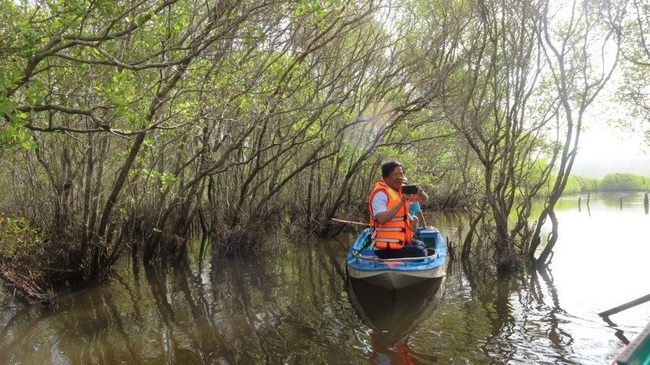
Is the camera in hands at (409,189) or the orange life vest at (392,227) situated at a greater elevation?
the camera in hands at (409,189)

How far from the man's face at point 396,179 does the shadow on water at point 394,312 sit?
1.60 meters

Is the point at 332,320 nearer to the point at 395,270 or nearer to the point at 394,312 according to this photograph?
the point at 394,312

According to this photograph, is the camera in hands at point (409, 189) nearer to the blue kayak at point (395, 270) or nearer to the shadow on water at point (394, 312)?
the blue kayak at point (395, 270)

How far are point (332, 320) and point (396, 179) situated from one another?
7.47ft

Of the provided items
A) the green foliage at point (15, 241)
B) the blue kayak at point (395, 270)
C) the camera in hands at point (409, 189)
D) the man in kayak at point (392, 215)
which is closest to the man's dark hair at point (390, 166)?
the man in kayak at point (392, 215)

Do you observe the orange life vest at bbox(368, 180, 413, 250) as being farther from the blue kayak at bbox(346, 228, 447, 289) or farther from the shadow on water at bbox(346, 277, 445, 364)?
the shadow on water at bbox(346, 277, 445, 364)

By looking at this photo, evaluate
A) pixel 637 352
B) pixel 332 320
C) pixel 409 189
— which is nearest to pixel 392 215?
pixel 409 189

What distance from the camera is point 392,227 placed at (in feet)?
23.4

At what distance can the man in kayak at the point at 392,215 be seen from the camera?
6.84 meters

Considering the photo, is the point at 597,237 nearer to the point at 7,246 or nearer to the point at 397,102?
the point at 397,102

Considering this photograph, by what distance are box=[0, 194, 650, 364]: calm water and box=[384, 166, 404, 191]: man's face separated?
1657mm

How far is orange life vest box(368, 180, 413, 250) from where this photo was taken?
6.97 m

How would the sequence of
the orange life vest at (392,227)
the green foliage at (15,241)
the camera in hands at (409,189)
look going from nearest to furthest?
1. the camera in hands at (409,189)
2. the orange life vest at (392,227)
3. the green foliage at (15,241)

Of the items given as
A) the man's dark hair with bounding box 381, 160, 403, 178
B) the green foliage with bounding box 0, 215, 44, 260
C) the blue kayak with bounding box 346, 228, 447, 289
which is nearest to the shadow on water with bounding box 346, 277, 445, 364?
the blue kayak with bounding box 346, 228, 447, 289
